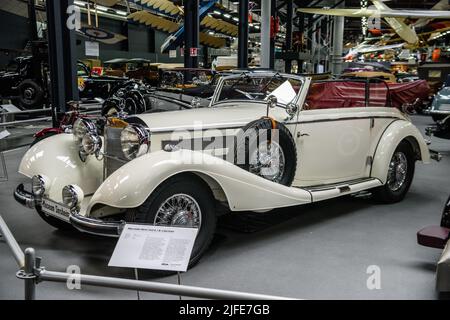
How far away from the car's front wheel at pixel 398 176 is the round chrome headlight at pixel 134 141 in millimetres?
2978

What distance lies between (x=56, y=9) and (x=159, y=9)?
1100 centimetres

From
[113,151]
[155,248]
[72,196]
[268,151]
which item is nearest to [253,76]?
[268,151]

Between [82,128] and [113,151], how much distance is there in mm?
335

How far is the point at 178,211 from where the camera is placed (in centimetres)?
327

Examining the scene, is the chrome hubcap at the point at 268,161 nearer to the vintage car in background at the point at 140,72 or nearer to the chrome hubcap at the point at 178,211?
the chrome hubcap at the point at 178,211

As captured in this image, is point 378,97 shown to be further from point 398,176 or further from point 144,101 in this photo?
point 144,101

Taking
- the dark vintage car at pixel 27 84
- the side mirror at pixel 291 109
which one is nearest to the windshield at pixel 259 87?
the side mirror at pixel 291 109

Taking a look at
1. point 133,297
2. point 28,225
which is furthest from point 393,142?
point 28,225

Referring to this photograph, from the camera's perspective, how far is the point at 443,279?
2645 millimetres

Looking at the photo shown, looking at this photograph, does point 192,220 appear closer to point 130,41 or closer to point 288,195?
point 288,195

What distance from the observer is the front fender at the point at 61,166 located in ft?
12.3

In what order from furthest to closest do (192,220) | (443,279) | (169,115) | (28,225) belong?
(28,225) → (169,115) → (192,220) → (443,279)

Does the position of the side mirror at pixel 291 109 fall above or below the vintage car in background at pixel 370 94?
below

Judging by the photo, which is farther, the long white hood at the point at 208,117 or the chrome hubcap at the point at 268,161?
the chrome hubcap at the point at 268,161
